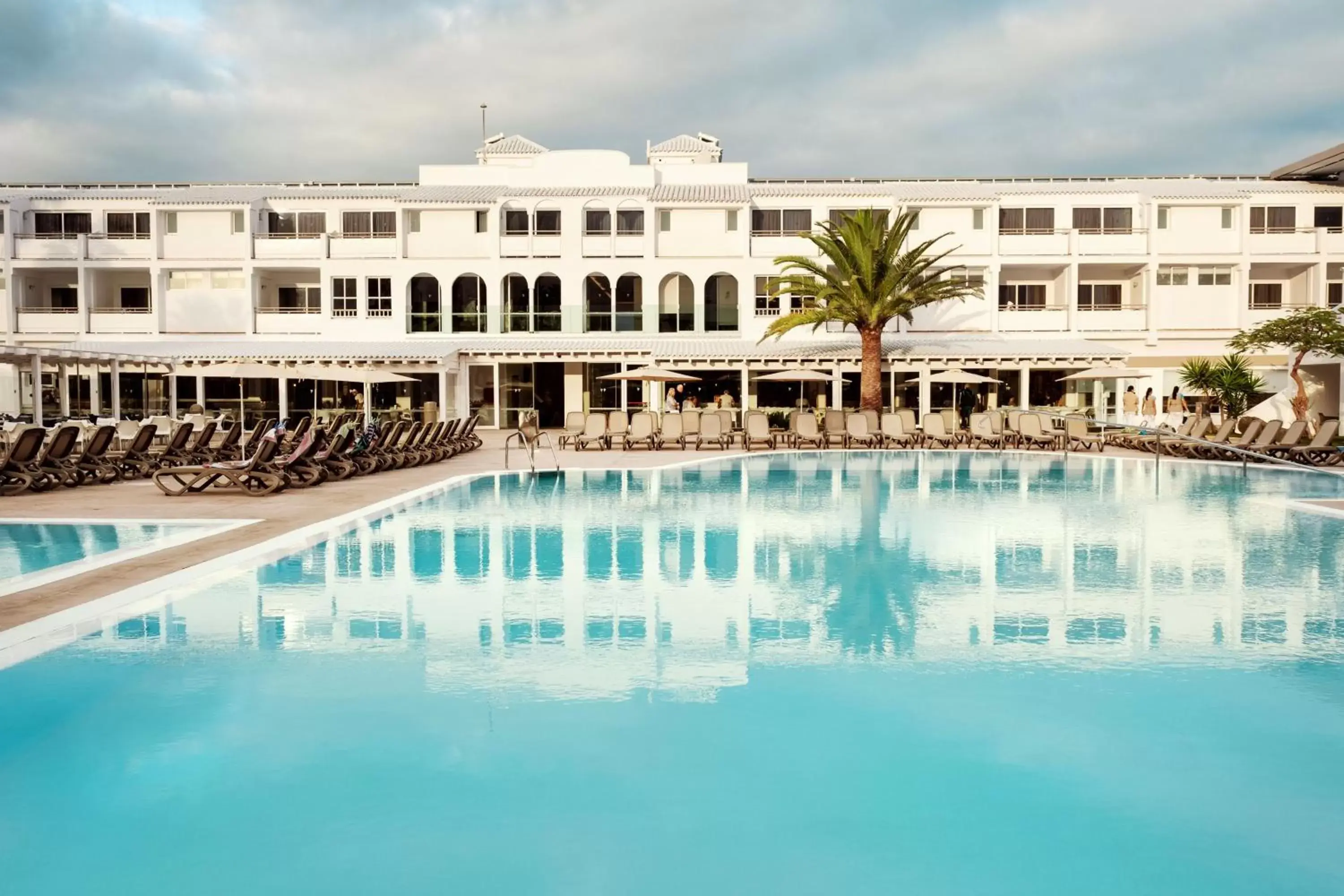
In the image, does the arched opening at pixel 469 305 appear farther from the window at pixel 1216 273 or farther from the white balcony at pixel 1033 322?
the window at pixel 1216 273

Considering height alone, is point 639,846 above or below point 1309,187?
below

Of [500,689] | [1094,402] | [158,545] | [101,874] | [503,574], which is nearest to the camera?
[101,874]

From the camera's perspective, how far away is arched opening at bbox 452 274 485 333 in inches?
1380

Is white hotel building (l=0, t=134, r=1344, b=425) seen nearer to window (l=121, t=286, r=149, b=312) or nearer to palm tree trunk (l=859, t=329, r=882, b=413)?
window (l=121, t=286, r=149, b=312)

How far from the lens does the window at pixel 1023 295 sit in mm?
36031

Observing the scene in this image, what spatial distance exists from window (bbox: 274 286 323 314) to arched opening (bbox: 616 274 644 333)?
11227 mm

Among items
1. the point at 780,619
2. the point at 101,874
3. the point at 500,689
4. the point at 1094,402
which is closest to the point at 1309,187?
the point at 1094,402

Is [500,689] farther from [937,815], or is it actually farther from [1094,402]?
[1094,402]

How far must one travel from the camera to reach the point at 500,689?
5770 mm

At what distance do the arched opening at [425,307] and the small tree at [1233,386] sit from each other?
80.9 feet

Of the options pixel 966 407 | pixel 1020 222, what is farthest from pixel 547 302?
pixel 1020 222

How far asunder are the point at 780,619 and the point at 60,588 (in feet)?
18.8

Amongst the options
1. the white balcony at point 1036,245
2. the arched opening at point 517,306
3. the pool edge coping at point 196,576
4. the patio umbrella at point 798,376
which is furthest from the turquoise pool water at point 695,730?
the white balcony at point 1036,245

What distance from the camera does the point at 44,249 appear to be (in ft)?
117
